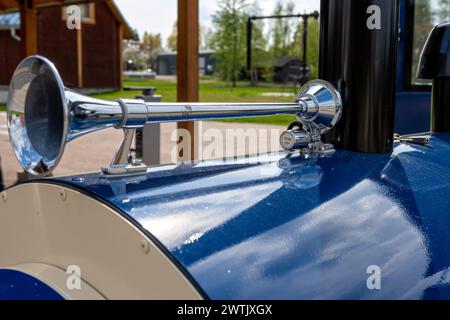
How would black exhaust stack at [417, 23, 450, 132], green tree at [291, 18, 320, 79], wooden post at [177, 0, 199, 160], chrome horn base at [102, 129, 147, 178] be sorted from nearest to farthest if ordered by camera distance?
1. chrome horn base at [102, 129, 147, 178]
2. black exhaust stack at [417, 23, 450, 132]
3. wooden post at [177, 0, 199, 160]
4. green tree at [291, 18, 320, 79]

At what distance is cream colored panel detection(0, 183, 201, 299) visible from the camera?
784mm

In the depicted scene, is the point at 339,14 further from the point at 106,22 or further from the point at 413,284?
the point at 106,22

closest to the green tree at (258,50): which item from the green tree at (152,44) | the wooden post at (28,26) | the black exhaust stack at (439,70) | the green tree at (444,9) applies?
the green tree at (152,44)

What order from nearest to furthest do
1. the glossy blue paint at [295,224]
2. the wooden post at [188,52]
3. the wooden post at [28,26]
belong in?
the glossy blue paint at [295,224], the wooden post at [188,52], the wooden post at [28,26]

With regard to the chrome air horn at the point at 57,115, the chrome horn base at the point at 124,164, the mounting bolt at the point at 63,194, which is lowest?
the mounting bolt at the point at 63,194

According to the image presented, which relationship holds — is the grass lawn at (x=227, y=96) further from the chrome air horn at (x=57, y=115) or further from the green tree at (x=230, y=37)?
the chrome air horn at (x=57, y=115)

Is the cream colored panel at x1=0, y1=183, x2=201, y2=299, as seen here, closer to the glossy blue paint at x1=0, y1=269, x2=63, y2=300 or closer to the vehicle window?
the glossy blue paint at x1=0, y1=269, x2=63, y2=300

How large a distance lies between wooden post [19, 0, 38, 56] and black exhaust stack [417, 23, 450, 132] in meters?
6.49

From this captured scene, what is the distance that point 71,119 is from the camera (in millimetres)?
Answer: 937

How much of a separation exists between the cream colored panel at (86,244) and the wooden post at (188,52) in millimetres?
3352

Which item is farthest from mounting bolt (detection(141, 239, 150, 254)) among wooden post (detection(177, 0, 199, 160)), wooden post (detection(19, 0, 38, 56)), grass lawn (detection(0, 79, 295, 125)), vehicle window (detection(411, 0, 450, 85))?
grass lawn (detection(0, 79, 295, 125))

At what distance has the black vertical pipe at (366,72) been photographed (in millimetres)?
1381

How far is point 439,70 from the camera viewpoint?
177 cm

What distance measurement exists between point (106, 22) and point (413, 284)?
2675cm
